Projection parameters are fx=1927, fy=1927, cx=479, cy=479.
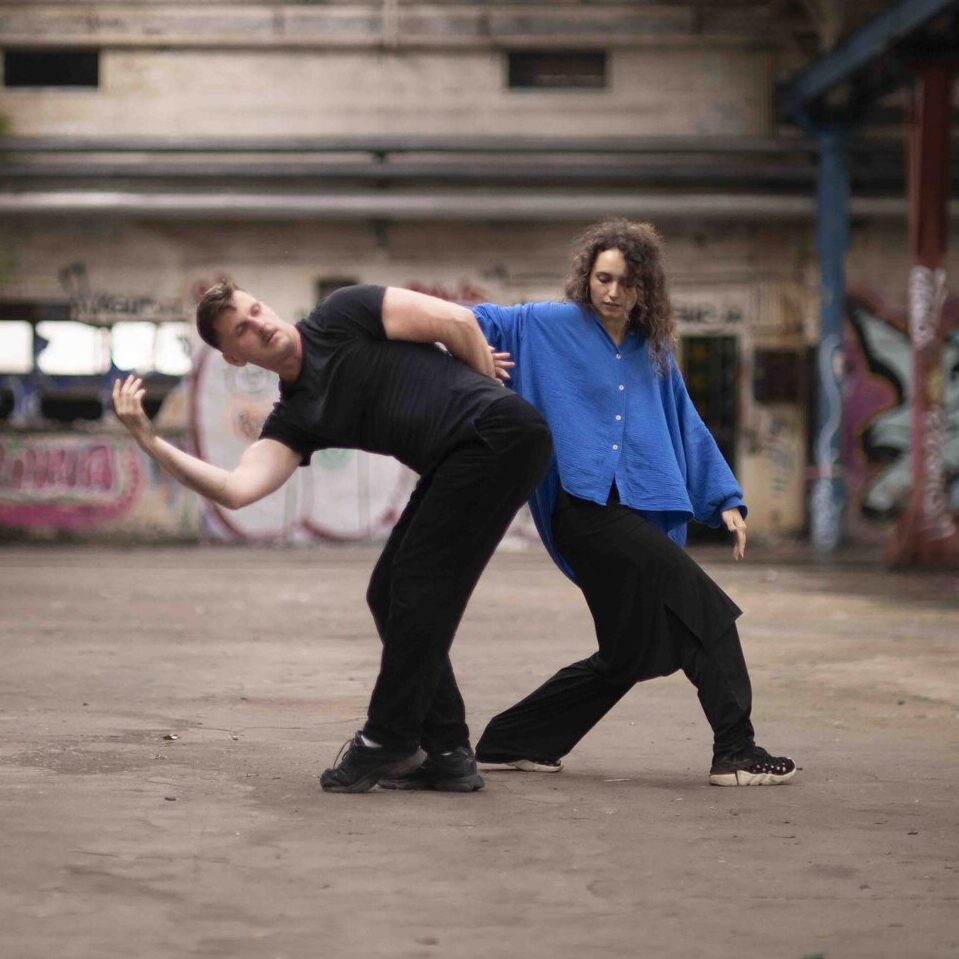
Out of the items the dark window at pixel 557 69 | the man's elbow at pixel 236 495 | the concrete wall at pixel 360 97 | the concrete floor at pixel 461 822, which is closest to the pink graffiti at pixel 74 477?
→ the concrete wall at pixel 360 97

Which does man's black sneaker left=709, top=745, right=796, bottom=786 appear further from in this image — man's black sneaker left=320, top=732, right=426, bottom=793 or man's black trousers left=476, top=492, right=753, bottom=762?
man's black sneaker left=320, top=732, right=426, bottom=793

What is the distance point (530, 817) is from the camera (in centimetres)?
520

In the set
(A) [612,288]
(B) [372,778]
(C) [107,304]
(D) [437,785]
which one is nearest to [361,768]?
(B) [372,778]

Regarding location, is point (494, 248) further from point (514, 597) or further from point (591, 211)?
point (514, 597)

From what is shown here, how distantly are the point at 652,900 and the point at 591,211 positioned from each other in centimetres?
1596

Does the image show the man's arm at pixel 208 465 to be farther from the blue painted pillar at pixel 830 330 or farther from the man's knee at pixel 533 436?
the blue painted pillar at pixel 830 330

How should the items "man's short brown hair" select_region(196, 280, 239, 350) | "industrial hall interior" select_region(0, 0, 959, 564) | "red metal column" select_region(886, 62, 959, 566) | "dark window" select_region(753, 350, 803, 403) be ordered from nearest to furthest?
"man's short brown hair" select_region(196, 280, 239, 350) < "red metal column" select_region(886, 62, 959, 566) < "industrial hall interior" select_region(0, 0, 959, 564) < "dark window" select_region(753, 350, 803, 403)

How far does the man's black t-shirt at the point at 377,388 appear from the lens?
536 centimetres

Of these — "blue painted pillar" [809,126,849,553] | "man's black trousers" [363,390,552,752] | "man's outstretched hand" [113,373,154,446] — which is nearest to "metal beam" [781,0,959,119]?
"blue painted pillar" [809,126,849,553]

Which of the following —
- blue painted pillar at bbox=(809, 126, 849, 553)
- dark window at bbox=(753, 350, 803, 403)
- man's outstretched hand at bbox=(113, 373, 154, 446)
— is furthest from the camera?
dark window at bbox=(753, 350, 803, 403)

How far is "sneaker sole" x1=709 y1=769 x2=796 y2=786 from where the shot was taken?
19.0 ft

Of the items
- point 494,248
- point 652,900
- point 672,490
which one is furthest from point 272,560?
point 652,900

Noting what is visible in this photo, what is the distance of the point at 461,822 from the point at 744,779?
1096 mm

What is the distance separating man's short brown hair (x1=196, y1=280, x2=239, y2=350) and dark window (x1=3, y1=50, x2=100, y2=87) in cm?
1585
